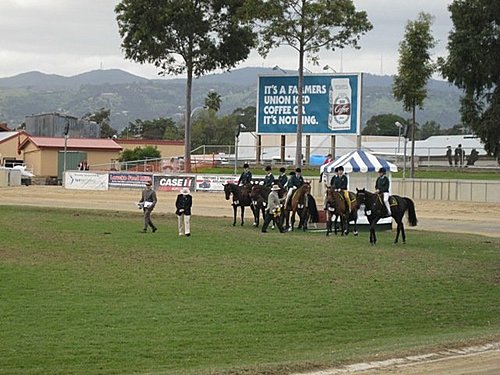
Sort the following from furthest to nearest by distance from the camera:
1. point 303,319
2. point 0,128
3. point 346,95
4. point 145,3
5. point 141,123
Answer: point 141,123 → point 0,128 → point 145,3 → point 346,95 → point 303,319

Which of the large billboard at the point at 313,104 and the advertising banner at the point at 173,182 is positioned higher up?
the large billboard at the point at 313,104

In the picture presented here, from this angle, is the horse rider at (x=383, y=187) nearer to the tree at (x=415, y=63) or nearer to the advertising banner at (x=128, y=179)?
the tree at (x=415, y=63)

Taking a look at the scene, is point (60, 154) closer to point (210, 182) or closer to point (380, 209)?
point (210, 182)

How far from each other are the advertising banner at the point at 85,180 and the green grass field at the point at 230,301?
3655cm

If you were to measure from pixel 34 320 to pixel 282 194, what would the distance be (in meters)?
20.5

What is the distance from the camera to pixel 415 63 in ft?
206

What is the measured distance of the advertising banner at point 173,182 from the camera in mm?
65562

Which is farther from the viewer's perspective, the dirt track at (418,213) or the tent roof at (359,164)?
the tent roof at (359,164)

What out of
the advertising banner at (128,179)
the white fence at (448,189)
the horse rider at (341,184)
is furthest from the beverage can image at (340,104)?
the horse rider at (341,184)

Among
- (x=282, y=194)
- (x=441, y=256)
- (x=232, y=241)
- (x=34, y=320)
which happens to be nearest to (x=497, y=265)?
(x=441, y=256)

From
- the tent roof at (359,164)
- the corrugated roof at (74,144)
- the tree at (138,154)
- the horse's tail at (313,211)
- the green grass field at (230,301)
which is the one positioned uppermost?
the corrugated roof at (74,144)

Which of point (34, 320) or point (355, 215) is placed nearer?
point (34, 320)

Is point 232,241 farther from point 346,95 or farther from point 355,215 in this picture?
point 346,95

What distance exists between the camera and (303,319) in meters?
19.1
